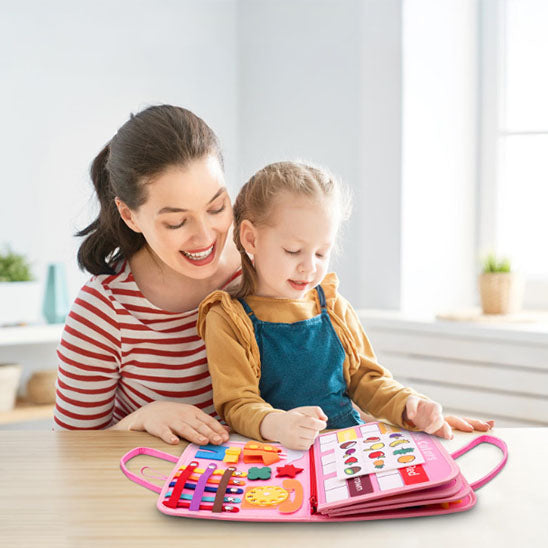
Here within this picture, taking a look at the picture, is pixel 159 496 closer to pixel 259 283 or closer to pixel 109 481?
pixel 109 481

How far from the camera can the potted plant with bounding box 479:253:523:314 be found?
224cm

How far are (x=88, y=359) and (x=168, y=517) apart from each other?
54 cm

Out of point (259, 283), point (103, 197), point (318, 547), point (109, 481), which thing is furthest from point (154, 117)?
point (318, 547)

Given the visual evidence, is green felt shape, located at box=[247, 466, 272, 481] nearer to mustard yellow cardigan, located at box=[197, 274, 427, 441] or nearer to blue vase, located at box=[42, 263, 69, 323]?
mustard yellow cardigan, located at box=[197, 274, 427, 441]

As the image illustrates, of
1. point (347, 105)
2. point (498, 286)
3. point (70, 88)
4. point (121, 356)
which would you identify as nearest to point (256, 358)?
point (121, 356)

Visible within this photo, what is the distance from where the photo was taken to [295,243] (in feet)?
3.58

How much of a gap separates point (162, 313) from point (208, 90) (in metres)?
1.69

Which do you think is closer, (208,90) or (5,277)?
(5,277)

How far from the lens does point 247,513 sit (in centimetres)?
73

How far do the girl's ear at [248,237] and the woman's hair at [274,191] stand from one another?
0.04 feet

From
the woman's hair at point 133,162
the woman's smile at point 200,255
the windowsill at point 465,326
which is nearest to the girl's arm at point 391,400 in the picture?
the woman's smile at point 200,255

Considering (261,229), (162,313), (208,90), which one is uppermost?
(208,90)

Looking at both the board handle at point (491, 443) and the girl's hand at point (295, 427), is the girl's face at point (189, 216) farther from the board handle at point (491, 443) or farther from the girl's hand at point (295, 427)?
the board handle at point (491, 443)

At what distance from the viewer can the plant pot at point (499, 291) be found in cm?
224
